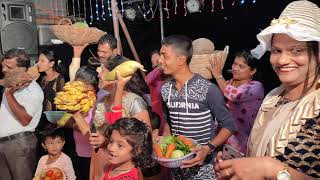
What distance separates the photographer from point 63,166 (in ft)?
12.5

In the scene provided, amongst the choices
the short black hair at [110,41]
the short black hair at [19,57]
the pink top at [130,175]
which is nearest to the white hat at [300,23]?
the pink top at [130,175]

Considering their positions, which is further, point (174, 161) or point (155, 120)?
point (155, 120)

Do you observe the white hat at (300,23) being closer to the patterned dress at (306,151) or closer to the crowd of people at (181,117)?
the crowd of people at (181,117)

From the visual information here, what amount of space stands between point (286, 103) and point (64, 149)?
2.91 meters

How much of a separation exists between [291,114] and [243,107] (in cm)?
217

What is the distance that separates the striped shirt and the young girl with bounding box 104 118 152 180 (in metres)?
0.33

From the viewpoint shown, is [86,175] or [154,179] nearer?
[154,179]

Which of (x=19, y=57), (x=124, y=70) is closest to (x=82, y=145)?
(x=124, y=70)

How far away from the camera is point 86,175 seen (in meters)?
3.80

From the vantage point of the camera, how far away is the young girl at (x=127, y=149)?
261 cm

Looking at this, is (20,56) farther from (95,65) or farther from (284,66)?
(284,66)

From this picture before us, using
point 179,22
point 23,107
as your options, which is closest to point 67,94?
point 23,107

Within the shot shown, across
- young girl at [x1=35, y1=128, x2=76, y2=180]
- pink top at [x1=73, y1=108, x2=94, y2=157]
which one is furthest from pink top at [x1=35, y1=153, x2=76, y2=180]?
pink top at [x1=73, y1=108, x2=94, y2=157]

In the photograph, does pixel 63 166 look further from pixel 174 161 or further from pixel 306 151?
pixel 306 151
